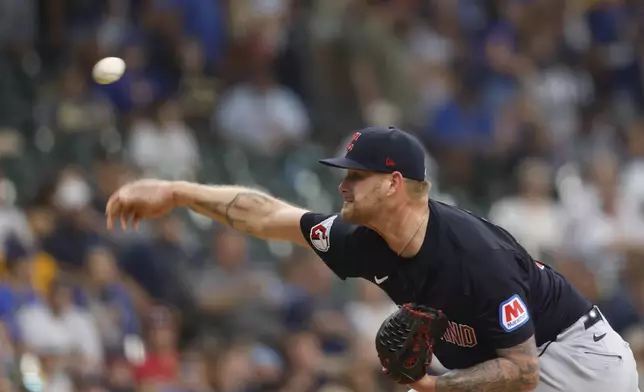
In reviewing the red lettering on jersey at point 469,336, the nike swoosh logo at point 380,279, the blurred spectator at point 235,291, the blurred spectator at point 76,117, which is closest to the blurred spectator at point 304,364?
the blurred spectator at point 235,291

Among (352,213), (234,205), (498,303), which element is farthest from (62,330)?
(498,303)

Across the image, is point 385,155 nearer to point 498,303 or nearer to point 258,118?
point 498,303

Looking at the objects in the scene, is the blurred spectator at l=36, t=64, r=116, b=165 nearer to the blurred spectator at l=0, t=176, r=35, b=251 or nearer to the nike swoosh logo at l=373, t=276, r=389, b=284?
the blurred spectator at l=0, t=176, r=35, b=251

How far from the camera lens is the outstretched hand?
20.3ft

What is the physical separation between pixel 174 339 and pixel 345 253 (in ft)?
15.9

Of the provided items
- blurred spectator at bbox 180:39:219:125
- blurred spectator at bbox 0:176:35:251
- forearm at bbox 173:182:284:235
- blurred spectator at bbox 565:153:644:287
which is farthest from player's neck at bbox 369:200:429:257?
blurred spectator at bbox 180:39:219:125

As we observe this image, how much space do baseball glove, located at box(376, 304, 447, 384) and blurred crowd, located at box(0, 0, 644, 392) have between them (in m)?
4.20

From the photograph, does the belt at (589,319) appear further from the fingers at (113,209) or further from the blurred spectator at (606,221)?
the blurred spectator at (606,221)

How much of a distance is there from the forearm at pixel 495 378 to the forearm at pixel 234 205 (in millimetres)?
1370

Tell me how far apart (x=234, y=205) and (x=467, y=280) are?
4.78 ft

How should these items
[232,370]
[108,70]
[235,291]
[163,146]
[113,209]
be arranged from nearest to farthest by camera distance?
[113,209], [108,70], [232,370], [235,291], [163,146]

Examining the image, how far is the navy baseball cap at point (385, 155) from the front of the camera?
18.3 feet

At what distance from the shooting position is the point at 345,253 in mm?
5945

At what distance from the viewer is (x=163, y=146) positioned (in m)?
12.4
